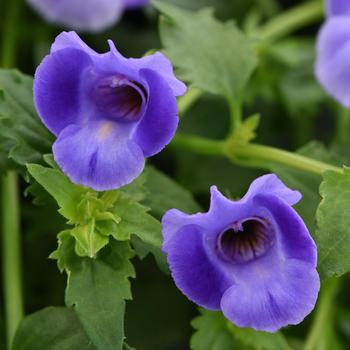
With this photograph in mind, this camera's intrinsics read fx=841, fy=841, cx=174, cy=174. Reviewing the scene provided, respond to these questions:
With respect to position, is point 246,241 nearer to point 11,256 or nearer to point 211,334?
point 211,334

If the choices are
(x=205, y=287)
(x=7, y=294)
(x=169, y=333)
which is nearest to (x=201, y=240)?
(x=205, y=287)

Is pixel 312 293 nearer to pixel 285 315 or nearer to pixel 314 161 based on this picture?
pixel 285 315

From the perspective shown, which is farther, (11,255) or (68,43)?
(11,255)

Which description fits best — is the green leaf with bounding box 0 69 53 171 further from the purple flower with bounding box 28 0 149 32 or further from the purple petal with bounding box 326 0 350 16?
the purple petal with bounding box 326 0 350 16

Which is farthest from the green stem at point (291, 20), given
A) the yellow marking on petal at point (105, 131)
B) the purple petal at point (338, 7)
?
the yellow marking on petal at point (105, 131)

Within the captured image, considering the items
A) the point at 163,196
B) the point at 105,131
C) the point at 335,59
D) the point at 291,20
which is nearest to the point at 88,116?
the point at 105,131

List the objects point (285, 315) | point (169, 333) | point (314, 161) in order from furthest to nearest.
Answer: point (169, 333) → point (314, 161) → point (285, 315)
